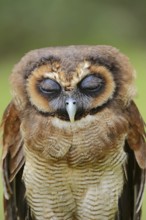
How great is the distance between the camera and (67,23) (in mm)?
11391

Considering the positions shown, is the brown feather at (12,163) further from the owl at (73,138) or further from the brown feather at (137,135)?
the brown feather at (137,135)

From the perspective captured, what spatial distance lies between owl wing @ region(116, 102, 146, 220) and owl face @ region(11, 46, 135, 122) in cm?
14

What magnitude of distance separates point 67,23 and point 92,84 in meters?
6.40

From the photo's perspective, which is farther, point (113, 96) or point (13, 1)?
point (13, 1)

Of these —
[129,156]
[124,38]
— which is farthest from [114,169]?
[124,38]

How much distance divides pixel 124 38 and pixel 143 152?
5.85m

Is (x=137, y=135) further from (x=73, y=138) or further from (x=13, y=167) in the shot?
(x=13, y=167)

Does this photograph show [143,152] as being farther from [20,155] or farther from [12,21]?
[12,21]

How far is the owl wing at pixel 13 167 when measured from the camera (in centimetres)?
531

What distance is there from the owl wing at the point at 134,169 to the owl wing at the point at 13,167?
1.49ft

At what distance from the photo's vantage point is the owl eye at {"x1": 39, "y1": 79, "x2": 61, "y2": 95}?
16.3 ft

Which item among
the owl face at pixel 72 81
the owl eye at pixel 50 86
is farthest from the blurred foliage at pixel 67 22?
the owl eye at pixel 50 86

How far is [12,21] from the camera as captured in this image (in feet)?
37.7

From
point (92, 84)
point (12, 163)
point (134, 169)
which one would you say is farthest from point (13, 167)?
point (92, 84)
